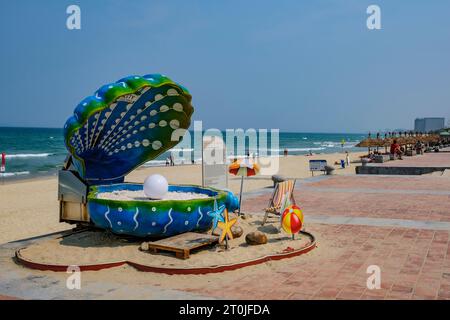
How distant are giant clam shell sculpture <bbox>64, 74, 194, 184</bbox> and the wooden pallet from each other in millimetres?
2284

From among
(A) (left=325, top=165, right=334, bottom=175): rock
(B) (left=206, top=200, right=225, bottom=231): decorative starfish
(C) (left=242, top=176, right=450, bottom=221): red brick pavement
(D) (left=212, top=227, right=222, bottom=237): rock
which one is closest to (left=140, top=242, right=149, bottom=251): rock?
(B) (left=206, top=200, right=225, bottom=231): decorative starfish

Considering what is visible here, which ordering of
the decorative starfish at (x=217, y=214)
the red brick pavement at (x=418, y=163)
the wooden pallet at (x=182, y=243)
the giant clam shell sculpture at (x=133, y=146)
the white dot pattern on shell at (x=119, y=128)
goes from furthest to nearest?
the red brick pavement at (x=418, y=163) → the white dot pattern on shell at (x=119, y=128) → the decorative starfish at (x=217, y=214) → the giant clam shell sculpture at (x=133, y=146) → the wooden pallet at (x=182, y=243)

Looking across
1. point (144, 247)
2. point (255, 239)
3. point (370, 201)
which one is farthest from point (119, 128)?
point (370, 201)

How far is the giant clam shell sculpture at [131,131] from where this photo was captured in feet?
27.7

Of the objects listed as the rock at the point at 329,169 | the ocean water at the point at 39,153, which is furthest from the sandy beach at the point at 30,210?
the ocean water at the point at 39,153

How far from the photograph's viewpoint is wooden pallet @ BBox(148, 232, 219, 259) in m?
7.18

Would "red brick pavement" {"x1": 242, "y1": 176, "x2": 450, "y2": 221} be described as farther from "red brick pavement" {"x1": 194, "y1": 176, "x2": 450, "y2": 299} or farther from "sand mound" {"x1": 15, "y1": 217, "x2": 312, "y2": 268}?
"sand mound" {"x1": 15, "y1": 217, "x2": 312, "y2": 268}

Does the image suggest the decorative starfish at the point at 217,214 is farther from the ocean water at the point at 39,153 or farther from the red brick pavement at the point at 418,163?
the ocean water at the point at 39,153

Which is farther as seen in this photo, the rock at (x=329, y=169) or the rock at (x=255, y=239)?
the rock at (x=329, y=169)

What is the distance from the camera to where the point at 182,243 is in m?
7.47

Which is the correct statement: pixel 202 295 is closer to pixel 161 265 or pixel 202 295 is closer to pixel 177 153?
pixel 161 265

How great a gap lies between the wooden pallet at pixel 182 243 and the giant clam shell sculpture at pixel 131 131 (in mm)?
2284

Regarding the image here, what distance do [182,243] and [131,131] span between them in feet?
9.41

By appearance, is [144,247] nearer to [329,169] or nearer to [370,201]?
[370,201]
